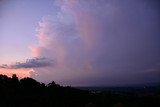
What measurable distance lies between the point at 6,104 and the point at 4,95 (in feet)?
30.9

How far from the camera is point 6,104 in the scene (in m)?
65.4

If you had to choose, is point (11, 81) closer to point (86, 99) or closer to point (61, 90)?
point (61, 90)

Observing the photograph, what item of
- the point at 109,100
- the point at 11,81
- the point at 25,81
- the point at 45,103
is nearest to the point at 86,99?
the point at 109,100

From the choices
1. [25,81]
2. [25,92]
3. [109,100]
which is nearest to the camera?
[109,100]

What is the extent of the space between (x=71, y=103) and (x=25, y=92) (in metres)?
23.4

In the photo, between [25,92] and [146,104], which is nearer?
[146,104]

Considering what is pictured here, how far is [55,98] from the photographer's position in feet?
243

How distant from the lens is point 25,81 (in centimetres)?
9669

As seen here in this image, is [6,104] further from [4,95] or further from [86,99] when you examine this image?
[86,99]

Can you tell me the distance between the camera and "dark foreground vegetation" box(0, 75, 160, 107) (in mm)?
65125

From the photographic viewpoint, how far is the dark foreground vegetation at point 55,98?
65125 mm

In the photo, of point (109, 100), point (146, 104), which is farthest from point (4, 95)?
point (146, 104)

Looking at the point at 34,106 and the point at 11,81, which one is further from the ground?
the point at 11,81

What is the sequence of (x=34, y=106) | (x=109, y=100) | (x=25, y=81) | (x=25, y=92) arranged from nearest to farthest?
(x=34, y=106) < (x=109, y=100) < (x=25, y=92) < (x=25, y=81)
